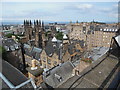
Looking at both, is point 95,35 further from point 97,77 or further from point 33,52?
point 97,77

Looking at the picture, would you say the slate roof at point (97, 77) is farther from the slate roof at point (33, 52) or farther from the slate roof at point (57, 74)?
the slate roof at point (33, 52)

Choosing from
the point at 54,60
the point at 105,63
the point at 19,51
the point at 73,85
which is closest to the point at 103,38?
the point at 54,60

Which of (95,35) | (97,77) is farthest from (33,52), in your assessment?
(95,35)

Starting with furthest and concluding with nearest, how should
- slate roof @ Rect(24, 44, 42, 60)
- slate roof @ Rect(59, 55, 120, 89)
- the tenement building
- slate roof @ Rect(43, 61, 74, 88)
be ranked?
the tenement building
slate roof @ Rect(24, 44, 42, 60)
slate roof @ Rect(43, 61, 74, 88)
slate roof @ Rect(59, 55, 120, 89)

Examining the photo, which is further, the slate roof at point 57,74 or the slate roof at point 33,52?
the slate roof at point 33,52

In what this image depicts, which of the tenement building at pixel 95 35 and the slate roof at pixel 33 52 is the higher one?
the tenement building at pixel 95 35

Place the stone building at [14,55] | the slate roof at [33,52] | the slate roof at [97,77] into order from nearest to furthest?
the slate roof at [97,77], the stone building at [14,55], the slate roof at [33,52]

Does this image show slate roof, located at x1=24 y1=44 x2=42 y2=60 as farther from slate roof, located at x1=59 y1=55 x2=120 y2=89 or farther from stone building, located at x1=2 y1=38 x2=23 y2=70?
slate roof, located at x1=59 y1=55 x2=120 y2=89

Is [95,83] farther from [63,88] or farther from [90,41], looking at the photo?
[90,41]

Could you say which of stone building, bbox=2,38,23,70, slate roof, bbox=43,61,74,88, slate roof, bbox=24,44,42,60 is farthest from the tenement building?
slate roof, bbox=43,61,74,88

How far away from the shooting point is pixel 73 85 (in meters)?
5.15

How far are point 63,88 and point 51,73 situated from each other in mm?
10469

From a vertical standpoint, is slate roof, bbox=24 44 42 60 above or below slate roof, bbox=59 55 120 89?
below

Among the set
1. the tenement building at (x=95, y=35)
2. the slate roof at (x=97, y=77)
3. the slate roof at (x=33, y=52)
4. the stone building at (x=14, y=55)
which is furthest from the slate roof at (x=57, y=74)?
the tenement building at (x=95, y=35)
